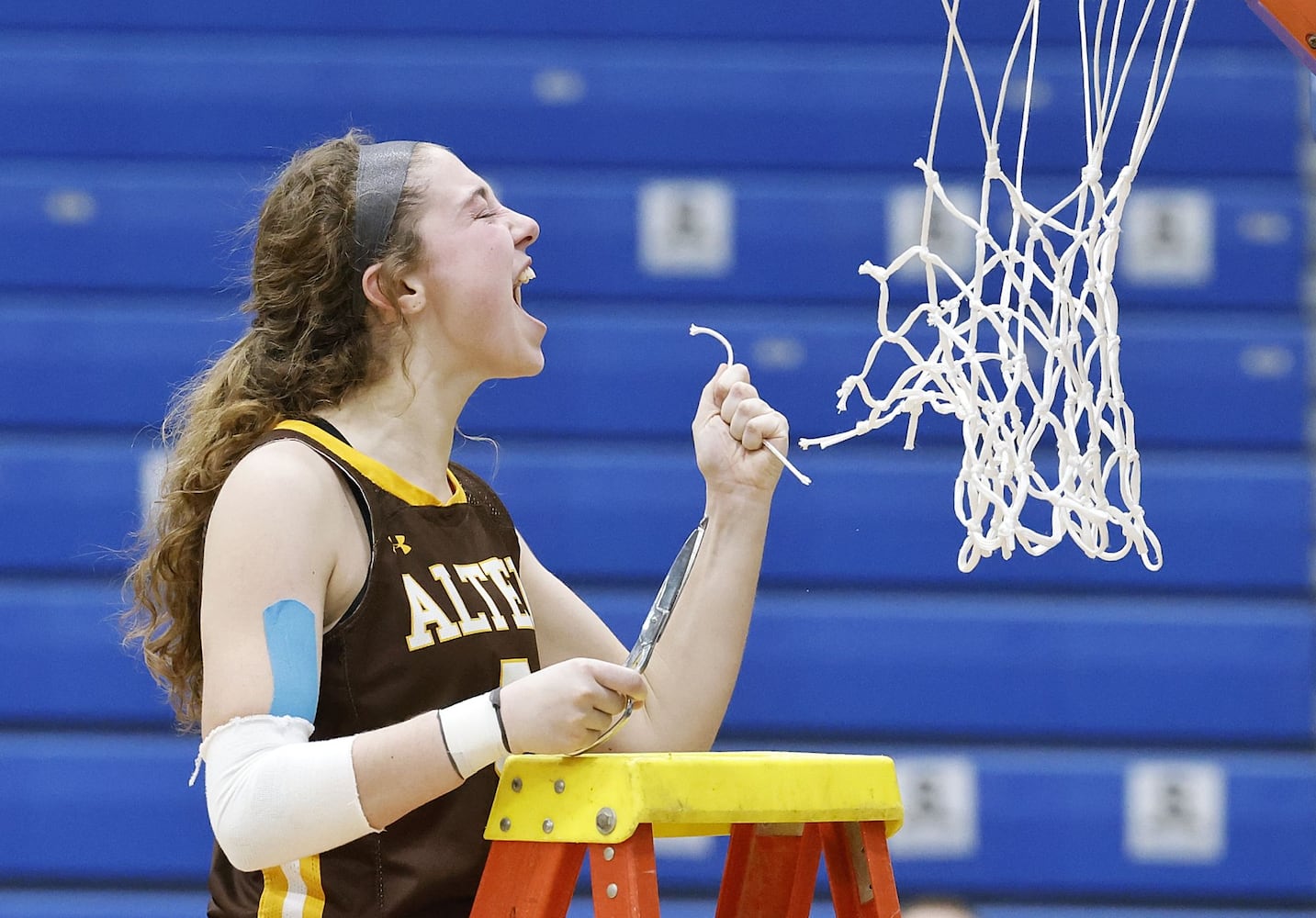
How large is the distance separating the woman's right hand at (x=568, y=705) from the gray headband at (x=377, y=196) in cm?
51

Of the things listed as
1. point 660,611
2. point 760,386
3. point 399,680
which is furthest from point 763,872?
point 760,386

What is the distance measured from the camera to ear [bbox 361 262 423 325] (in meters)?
1.58

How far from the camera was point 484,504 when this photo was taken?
1655 millimetres

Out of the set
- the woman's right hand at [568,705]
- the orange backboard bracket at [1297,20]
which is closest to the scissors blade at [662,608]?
the woman's right hand at [568,705]

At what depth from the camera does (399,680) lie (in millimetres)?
1426

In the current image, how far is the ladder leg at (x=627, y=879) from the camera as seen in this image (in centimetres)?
123

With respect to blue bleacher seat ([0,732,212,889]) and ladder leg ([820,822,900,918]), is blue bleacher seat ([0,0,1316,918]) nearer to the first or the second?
blue bleacher seat ([0,732,212,889])

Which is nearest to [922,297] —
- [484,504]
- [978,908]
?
[978,908]

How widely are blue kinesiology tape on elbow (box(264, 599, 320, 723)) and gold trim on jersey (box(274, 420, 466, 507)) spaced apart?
0.17 metres

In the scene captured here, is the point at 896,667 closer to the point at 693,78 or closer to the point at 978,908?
the point at 978,908

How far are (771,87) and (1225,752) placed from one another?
133cm

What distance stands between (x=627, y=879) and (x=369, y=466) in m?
0.46

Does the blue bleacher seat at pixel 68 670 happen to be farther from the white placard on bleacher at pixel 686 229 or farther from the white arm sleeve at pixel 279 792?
the white arm sleeve at pixel 279 792

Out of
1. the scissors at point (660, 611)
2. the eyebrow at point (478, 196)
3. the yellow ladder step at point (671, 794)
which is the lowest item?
the yellow ladder step at point (671, 794)
